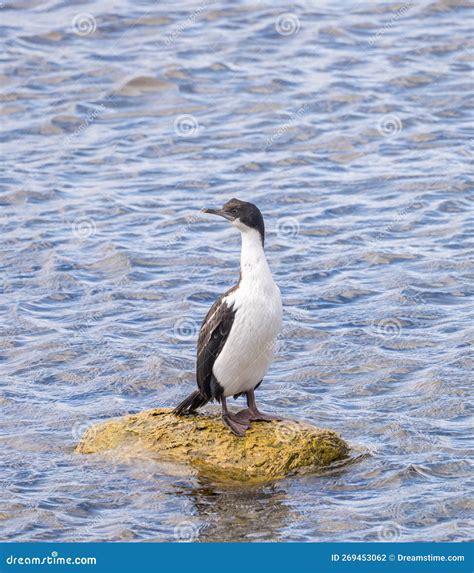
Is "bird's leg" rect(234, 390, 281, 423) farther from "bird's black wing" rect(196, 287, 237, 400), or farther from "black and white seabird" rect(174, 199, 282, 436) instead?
"bird's black wing" rect(196, 287, 237, 400)

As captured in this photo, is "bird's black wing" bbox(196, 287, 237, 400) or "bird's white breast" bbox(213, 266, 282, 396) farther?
"bird's black wing" bbox(196, 287, 237, 400)

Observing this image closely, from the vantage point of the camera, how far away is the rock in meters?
11.2

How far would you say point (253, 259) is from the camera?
1101 cm

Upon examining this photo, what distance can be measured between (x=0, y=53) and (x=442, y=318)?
11.7 metres

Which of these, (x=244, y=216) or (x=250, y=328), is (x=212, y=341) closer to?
(x=250, y=328)

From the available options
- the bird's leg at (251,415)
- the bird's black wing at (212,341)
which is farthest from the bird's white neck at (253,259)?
the bird's leg at (251,415)

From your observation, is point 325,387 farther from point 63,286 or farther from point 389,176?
point 389,176

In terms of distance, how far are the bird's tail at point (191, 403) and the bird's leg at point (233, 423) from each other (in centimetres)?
23

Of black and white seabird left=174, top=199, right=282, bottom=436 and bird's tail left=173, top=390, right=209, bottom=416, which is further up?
black and white seabird left=174, top=199, right=282, bottom=436

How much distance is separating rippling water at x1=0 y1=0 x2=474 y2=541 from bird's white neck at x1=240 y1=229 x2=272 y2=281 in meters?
1.81

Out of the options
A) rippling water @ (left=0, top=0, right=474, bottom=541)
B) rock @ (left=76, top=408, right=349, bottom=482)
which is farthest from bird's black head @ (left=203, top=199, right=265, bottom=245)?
rippling water @ (left=0, top=0, right=474, bottom=541)

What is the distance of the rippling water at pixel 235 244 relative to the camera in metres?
11.2

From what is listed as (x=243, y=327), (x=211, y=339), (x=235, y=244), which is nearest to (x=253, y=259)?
(x=243, y=327)

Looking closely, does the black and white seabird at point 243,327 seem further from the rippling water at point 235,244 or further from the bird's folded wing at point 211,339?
the rippling water at point 235,244
